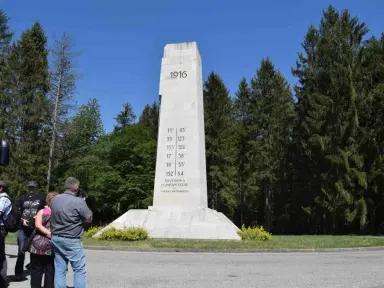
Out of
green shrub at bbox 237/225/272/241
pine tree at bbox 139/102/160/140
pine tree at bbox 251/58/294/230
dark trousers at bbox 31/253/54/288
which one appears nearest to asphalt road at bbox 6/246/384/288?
dark trousers at bbox 31/253/54/288

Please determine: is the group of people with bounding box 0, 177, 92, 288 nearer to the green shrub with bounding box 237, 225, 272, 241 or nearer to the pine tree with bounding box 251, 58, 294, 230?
the green shrub with bounding box 237, 225, 272, 241

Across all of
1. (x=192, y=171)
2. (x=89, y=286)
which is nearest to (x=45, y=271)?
(x=89, y=286)

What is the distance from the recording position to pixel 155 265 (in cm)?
938

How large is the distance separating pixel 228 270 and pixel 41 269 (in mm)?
4509

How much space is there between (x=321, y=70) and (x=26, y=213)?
33.3 metres

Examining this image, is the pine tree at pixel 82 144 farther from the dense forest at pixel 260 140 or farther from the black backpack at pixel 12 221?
the black backpack at pixel 12 221

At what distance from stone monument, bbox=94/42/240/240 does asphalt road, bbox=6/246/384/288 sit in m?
4.66

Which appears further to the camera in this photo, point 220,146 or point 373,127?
point 220,146

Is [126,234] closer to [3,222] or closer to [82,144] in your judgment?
[3,222]

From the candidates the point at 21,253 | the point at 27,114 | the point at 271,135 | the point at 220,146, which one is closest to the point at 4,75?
the point at 27,114

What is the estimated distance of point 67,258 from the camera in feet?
17.1

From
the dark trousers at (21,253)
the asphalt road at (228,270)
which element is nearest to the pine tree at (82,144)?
the asphalt road at (228,270)

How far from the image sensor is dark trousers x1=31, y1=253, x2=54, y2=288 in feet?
18.2

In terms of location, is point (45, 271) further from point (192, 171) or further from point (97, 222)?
point (97, 222)
